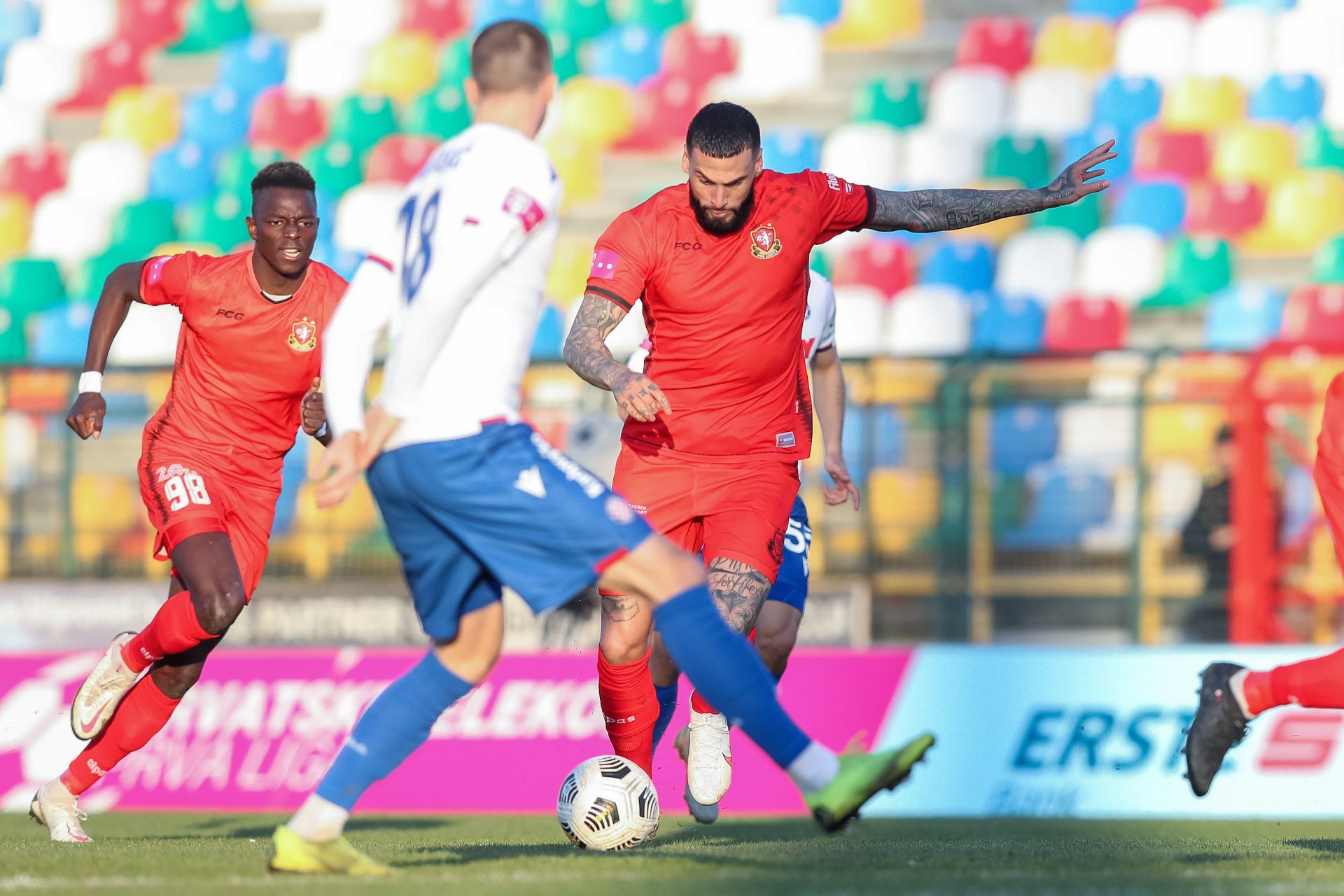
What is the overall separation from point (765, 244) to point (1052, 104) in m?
10.4

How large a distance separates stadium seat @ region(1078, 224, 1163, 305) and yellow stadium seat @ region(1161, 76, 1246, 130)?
1763mm

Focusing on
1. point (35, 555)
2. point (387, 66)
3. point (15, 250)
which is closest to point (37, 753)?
point (35, 555)

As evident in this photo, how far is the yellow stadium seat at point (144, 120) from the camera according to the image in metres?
18.7

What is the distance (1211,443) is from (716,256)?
5.27 m

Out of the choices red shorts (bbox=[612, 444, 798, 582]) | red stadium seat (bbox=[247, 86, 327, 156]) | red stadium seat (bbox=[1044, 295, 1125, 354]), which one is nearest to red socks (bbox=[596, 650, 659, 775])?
red shorts (bbox=[612, 444, 798, 582])

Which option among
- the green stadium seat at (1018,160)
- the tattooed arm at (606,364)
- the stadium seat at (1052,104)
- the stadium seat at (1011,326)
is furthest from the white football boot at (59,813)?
the stadium seat at (1052,104)

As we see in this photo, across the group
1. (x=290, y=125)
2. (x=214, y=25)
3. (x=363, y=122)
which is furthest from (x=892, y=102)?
(x=214, y=25)

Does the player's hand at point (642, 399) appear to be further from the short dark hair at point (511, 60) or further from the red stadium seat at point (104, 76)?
the red stadium seat at point (104, 76)

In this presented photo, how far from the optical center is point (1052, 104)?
16125mm

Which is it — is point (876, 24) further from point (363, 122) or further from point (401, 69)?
point (363, 122)

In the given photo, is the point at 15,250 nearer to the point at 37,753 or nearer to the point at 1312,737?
the point at 37,753

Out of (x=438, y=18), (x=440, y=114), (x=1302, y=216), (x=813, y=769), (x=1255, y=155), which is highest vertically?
(x=438, y=18)

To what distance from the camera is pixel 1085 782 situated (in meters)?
9.16

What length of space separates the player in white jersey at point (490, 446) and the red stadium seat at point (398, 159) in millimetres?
12070
